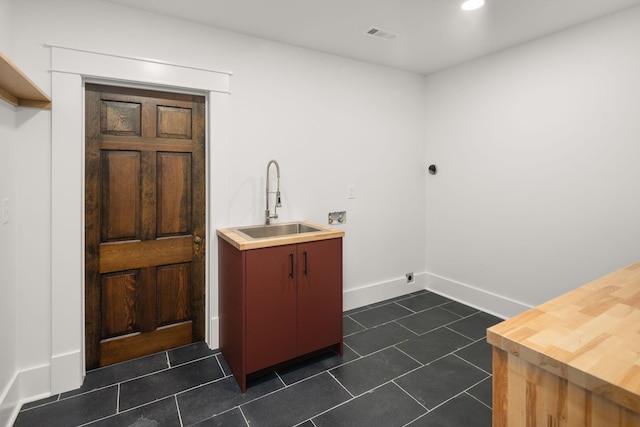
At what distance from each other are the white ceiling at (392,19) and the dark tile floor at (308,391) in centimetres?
249

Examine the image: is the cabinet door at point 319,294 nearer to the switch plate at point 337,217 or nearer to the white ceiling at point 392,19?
the switch plate at point 337,217

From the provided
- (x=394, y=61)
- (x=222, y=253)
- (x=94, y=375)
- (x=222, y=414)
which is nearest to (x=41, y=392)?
(x=94, y=375)

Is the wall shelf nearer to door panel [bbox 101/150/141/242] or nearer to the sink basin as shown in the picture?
door panel [bbox 101/150/141/242]

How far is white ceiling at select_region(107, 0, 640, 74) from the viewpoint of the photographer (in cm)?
221

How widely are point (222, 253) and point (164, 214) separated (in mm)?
530

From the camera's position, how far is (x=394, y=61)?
131 inches

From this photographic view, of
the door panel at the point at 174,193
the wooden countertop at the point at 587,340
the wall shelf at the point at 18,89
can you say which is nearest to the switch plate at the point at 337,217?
the door panel at the point at 174,193

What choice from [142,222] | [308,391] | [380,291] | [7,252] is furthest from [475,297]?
[7,252]

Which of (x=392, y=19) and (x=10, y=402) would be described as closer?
(x=10, y=402)

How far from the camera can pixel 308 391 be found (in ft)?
6.85

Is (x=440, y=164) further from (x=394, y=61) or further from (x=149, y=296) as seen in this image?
(x=149, y=296)

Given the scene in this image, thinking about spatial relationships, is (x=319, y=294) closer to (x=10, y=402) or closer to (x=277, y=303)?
(x=277, y=303)

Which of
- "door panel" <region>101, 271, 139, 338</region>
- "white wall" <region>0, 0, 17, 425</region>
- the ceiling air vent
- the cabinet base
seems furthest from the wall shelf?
the ceiling air vent

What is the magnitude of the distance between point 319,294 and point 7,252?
1869mm
